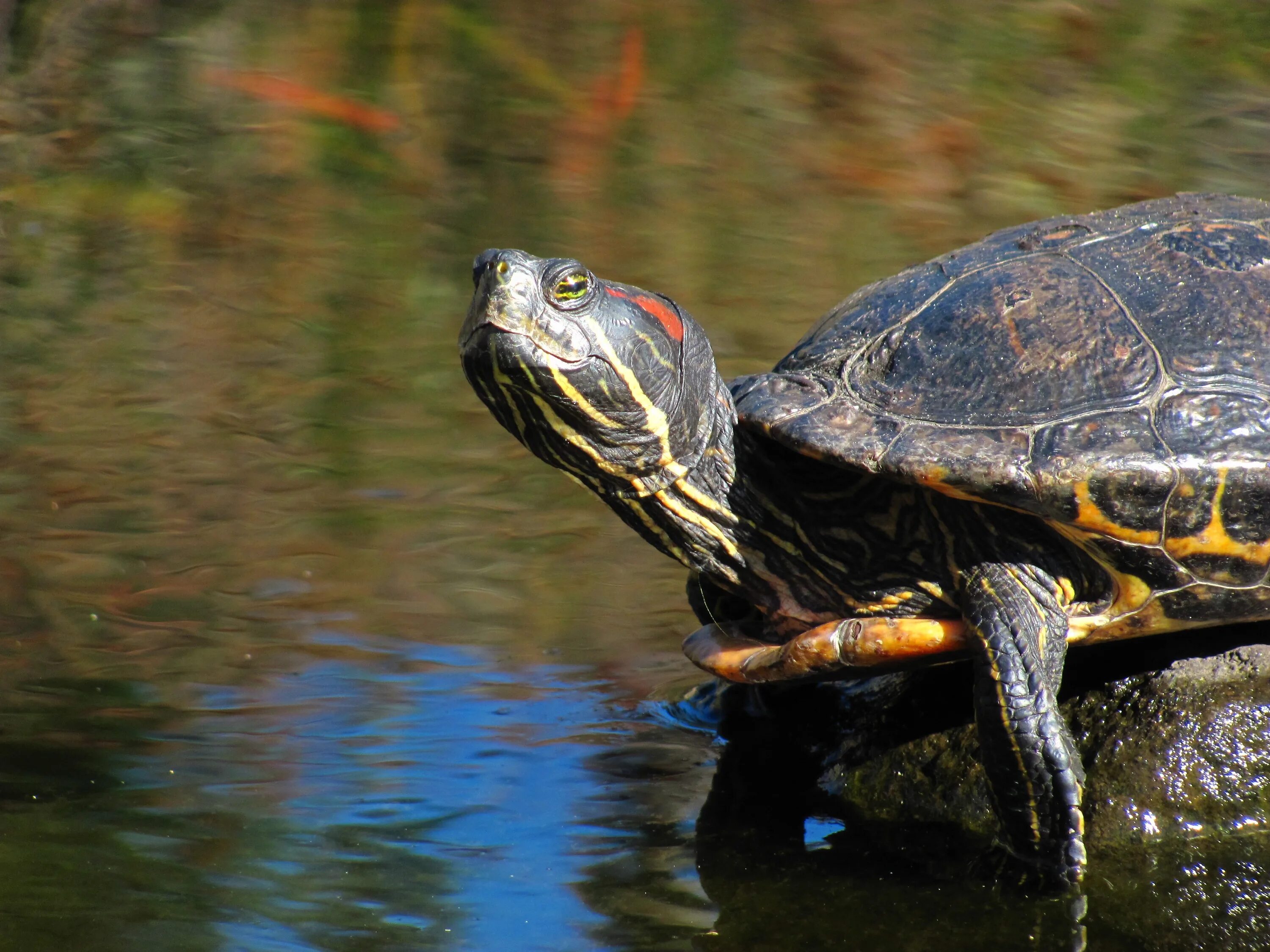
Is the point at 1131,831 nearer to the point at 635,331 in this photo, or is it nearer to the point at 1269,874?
the point at 1269,874

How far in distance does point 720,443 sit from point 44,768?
6.92 ft

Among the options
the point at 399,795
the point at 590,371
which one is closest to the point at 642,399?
the point at 590,371

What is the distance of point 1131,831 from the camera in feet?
11.7

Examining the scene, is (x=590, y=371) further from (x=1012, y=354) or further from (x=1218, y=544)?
(x=1218, y=544)

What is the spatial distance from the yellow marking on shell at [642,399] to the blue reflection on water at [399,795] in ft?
3.23

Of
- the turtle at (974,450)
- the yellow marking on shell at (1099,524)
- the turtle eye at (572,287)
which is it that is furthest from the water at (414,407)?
the turtle eye at (572,287)

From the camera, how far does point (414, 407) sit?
7.64m

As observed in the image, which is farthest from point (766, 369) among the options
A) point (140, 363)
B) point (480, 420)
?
point (140, 363)

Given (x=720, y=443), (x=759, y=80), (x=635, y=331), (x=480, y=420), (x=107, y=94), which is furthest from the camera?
(x=759, y=80)

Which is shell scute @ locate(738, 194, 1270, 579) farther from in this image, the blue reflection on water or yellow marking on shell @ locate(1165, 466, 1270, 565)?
the blue reflection on water

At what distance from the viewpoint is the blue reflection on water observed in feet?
10.7

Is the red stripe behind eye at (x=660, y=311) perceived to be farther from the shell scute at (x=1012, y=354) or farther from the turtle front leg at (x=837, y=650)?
the turtle front leg at (x=837, y=650)

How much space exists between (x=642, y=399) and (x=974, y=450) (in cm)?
87

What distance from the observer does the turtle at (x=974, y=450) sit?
345 centimetres
